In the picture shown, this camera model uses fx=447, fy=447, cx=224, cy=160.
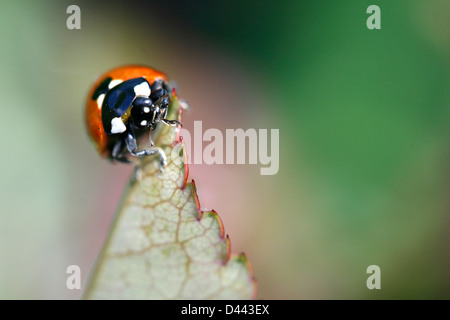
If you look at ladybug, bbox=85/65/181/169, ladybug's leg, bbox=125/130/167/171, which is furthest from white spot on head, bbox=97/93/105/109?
ladybug's leg, bbox=125/130/167/171

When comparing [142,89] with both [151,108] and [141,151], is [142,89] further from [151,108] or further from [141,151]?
[141,151]

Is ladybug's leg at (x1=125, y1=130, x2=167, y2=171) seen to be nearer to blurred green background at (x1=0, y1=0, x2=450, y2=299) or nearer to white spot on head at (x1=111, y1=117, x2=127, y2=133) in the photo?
white spot on head at (x1=111, y1=117, x2=127, y2=133)

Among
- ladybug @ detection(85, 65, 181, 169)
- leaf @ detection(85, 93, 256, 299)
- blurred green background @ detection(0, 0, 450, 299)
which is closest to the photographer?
leaf @ detection(85, 93, 256, 299)

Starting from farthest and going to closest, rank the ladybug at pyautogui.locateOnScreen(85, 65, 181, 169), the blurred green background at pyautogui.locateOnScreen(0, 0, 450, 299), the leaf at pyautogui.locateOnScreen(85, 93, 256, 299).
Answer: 1. the blurred green background at pyautogui.locateOnScreen(0, 0, 450, 299)
2. the ladybug at pyautogui.locateOnScreen(85, 65, 181, 169)
3. the leaf at pyautogui.locateOnScreen(85, 93, 256, 299)

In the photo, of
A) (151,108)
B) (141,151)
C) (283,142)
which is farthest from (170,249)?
(283,142)

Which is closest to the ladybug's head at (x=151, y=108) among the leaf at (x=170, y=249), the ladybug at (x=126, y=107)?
the ladybug at (x=126, y=107)

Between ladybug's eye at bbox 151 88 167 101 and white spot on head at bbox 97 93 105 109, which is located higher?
ladybug's eye at bbox 151 88 167 101

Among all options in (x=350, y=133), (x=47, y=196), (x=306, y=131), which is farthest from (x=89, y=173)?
(x=350, y=133)

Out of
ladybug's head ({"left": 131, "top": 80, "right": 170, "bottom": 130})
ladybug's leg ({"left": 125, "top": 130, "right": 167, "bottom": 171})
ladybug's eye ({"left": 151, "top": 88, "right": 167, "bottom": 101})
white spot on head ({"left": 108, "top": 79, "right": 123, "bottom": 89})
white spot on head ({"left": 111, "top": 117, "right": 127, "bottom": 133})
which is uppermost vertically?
white spot on head ({"left": 108, "top": 79, "right": 123, "bottom": 89})

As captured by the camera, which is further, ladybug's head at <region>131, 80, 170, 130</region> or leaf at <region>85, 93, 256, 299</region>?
ladybug's head at <region>131, 80, 170, 130</region>
